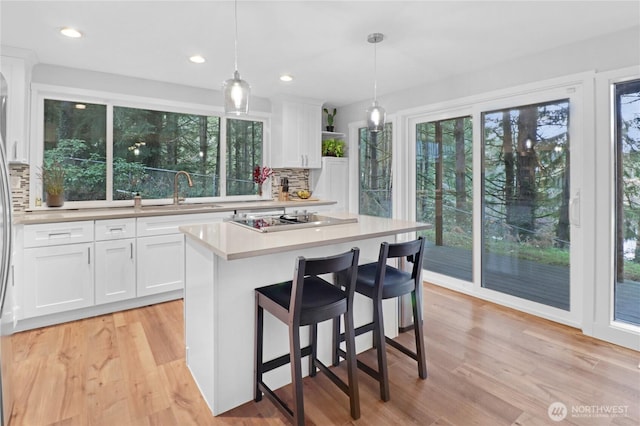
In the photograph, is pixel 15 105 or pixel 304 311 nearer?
pixel 304 311

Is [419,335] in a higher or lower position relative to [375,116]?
lower

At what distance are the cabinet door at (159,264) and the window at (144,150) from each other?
0.85 metres

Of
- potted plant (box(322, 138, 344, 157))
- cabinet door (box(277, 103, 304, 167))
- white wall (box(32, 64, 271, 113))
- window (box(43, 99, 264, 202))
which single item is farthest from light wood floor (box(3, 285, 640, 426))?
potted plant (box(322, 138, 344, 157))

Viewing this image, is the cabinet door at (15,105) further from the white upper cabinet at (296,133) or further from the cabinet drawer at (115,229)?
the white upper cabinet at (296,133)

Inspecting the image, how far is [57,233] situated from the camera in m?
3.02

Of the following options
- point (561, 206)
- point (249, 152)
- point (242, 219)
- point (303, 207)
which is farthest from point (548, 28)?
point (249, 152)

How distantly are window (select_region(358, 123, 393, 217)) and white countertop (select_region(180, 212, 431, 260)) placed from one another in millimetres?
2181

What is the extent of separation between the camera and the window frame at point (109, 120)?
340 centimetres

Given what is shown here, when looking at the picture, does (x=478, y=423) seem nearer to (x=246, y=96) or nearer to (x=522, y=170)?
(x=246, y=96)

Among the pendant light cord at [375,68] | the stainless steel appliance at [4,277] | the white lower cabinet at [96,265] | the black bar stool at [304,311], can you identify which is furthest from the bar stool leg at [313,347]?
the pendant light cord at [375,68]

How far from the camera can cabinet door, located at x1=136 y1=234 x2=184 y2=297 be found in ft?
11.3

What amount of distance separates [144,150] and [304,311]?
3256 mm

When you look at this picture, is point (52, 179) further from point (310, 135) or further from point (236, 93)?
point (310, 135)

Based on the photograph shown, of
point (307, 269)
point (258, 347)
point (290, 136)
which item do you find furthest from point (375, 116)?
point (290, 136)
